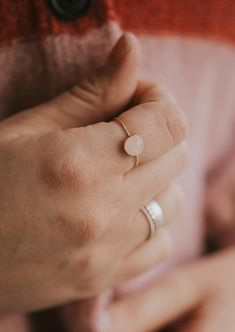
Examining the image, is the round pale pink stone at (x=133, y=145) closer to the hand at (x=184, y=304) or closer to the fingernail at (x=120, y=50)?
the fingernail at (x=120, y=50)

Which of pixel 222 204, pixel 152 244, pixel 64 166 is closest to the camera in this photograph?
pixel 64 166

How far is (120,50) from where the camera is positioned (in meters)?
0.37

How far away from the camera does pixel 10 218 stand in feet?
1.17

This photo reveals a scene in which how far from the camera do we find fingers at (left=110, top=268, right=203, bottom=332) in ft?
1.74

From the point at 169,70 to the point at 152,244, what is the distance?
0.22 metres

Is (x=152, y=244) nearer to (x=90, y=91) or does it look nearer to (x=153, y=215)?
(x=153, y=215)

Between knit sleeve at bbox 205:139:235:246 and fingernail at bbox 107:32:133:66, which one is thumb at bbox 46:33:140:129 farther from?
knit sleeve at bbox 205:139:235:246

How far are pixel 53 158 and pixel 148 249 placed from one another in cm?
18

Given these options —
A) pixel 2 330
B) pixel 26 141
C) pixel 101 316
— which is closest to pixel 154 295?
pixel 101 316

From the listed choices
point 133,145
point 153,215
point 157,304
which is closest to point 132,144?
point 133,145

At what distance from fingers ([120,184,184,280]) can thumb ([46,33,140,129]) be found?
0.37 ft

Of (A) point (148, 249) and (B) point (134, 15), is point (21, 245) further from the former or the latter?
(B) point (134, 15)

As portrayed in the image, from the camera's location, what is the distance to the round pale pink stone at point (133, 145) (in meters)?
0.36

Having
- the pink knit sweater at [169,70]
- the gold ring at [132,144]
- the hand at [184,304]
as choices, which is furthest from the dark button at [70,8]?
the hand at [184,304]
